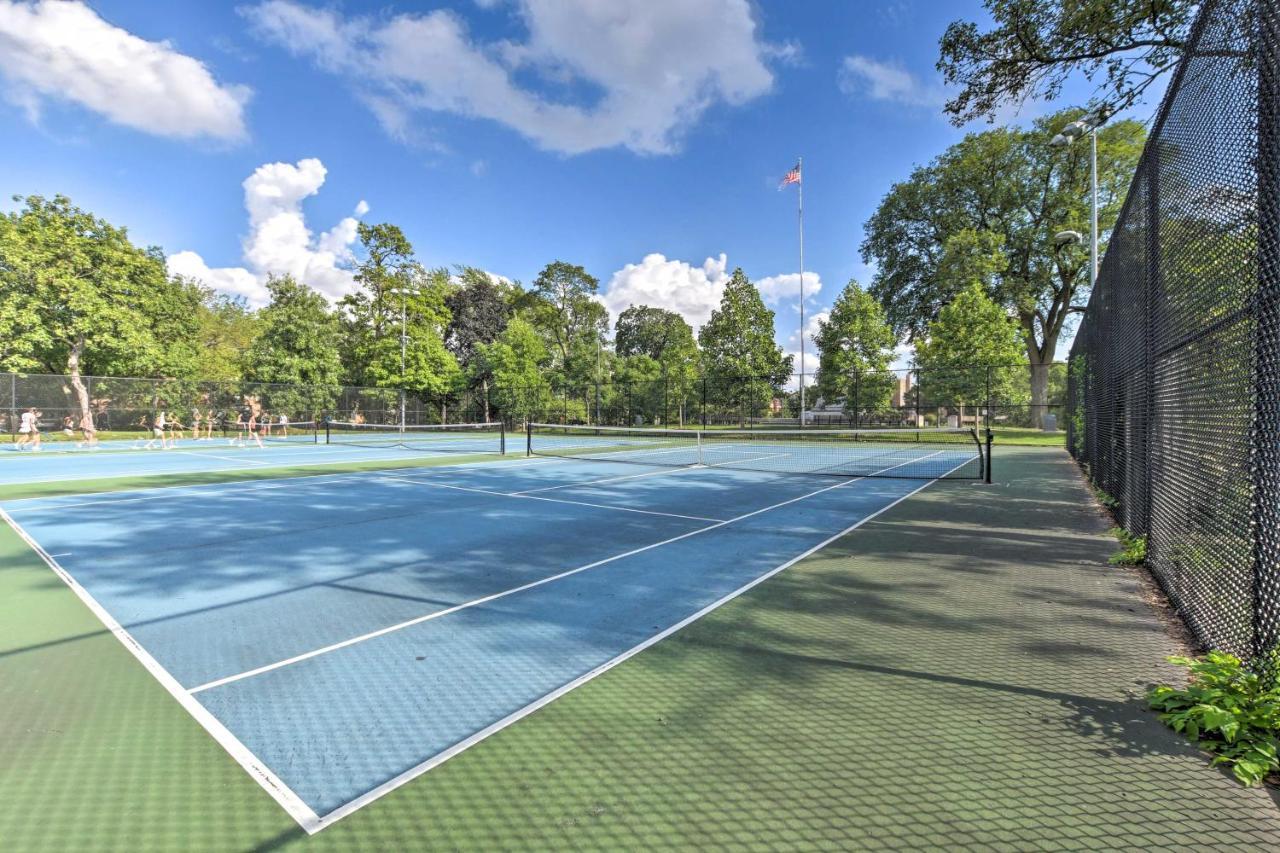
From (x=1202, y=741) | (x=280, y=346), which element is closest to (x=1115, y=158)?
(x=1202, y=741)

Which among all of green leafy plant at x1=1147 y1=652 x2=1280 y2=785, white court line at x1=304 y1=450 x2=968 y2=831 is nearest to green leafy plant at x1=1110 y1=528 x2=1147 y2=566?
green leafy plant at x1=1147 y1=652 x2=1280 y2=785

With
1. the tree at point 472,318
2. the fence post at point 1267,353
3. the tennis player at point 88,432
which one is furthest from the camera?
the tree at point 472,318

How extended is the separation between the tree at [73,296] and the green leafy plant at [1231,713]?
37.2 metres

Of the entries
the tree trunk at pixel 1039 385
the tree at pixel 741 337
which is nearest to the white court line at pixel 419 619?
the tree at pixel 741 337

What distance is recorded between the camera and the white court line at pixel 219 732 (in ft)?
7.14

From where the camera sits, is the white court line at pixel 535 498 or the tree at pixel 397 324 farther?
the tree at pixel 397 324

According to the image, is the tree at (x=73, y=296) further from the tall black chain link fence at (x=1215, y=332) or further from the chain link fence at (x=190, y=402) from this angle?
the tall black chain link fence at (x=1215, y=332)

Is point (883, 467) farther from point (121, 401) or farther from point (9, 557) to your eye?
point (121, 401)

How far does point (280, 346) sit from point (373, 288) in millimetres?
7575

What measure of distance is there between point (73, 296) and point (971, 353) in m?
42.2

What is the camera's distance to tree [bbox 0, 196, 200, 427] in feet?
87.2

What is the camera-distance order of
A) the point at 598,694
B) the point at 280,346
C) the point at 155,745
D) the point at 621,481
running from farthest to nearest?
the point at 280,346 < the point at 621,481 < the point at 598,694 < the point at 155,745

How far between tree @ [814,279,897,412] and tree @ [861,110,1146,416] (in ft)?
17.5

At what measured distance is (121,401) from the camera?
95.2ft
